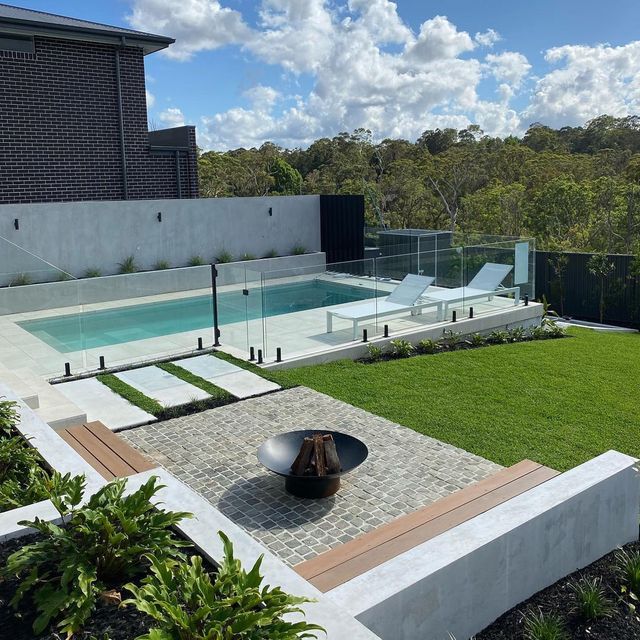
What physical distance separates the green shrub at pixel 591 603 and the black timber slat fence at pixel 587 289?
1415 cm

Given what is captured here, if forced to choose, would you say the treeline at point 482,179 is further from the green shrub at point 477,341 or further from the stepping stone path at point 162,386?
the stepping stone path at point 162,386

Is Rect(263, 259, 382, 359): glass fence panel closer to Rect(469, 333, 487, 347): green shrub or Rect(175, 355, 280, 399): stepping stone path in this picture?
Rect(175, 355, 280, 399): stepping stone path

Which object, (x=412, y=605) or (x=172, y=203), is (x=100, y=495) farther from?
(x=172, y=203)

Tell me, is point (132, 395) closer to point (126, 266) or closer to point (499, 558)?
point (499, 558)

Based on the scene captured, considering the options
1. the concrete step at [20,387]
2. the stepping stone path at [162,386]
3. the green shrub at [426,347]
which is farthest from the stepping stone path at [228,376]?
the green shrub at [426,347]

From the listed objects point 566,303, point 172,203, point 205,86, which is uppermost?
point 205,86

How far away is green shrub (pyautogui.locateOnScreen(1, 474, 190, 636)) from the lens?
2957mm

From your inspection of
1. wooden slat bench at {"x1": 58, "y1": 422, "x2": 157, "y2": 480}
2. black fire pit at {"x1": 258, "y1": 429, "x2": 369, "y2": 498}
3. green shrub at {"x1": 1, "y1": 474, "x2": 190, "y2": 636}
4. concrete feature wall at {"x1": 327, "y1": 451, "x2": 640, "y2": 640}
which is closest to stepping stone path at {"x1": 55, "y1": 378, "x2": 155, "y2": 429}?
wooden slat bench at {"x1": 58, "y1": 422, "x2": 157, "y2": 480}

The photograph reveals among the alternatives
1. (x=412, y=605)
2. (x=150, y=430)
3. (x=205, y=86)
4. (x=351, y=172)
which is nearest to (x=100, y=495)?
(x=412, y=605)

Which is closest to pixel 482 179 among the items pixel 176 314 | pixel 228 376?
pixel 176 314

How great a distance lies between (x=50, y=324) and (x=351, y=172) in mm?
32983

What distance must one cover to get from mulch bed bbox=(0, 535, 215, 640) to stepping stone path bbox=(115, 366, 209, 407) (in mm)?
5169

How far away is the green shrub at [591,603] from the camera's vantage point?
4.04m

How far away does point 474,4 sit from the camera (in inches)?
902
